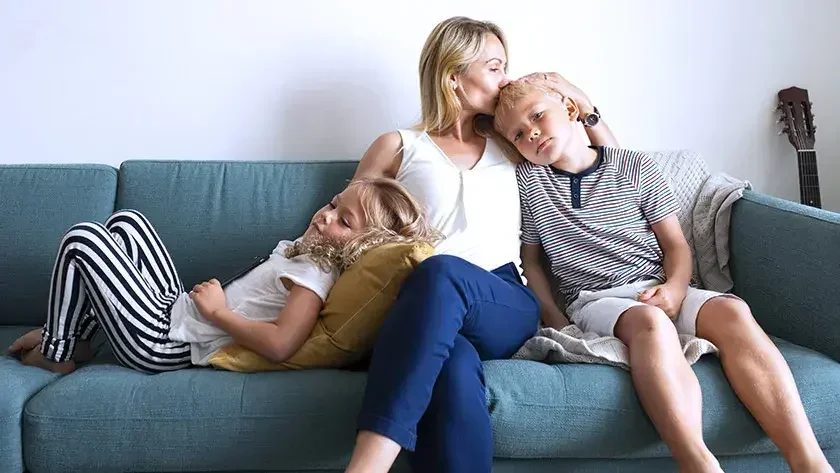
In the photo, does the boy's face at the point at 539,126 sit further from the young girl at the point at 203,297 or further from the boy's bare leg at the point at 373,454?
the boy's bare leg at the point at 373,454

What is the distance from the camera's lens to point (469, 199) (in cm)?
183

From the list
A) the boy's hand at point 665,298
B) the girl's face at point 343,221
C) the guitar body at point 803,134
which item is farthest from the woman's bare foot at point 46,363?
the guitar body at point 803,134

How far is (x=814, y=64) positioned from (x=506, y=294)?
1.48m

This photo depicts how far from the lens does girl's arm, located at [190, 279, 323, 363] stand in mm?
1459

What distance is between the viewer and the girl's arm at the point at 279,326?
1.46 metres

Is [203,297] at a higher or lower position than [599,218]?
lower

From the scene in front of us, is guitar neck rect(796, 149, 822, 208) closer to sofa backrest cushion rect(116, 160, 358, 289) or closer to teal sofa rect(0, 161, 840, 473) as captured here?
teal sofa rect(0, 161, 840, 473)

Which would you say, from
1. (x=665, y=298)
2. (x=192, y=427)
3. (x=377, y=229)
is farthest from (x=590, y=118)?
(x=192, y=427)

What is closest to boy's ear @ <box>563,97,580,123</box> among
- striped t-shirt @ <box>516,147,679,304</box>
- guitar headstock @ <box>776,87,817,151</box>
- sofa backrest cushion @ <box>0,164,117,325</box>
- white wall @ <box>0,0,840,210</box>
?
striped t-shirt @ <box>516,147,679,304</box>

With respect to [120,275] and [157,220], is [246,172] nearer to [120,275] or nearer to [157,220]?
[157,220]

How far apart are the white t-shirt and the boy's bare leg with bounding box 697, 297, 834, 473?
0.78m

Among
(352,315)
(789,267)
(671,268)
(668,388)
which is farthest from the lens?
(671,268)

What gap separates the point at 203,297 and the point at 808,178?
1.77 metres

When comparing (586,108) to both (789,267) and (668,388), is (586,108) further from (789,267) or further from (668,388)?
(668,388)
